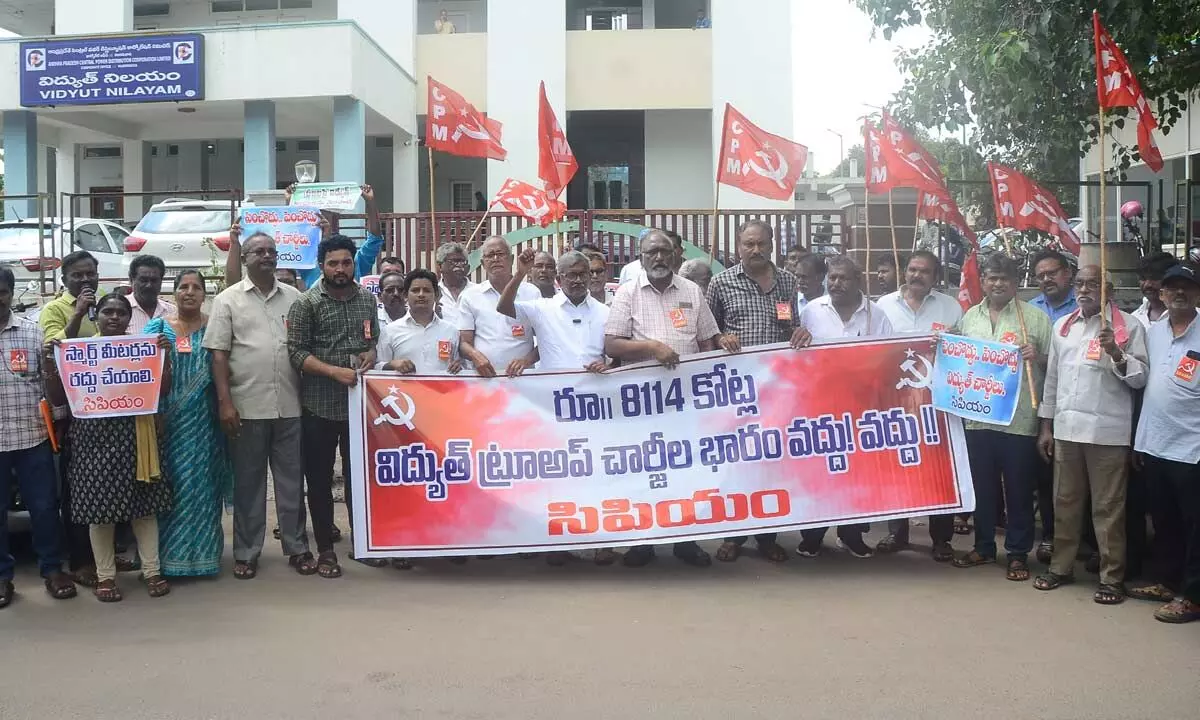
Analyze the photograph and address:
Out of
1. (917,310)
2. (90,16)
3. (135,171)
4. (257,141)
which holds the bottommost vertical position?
(917,310)

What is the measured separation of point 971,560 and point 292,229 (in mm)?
6295

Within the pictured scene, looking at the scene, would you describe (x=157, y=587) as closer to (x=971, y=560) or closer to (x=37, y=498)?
(x=37, y=498)

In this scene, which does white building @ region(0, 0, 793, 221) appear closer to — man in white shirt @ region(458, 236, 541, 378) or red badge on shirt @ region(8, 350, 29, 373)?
man in white shirt @ region(458, 236, 541, 378)

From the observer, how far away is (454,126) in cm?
1166

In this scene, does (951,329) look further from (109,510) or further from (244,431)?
(109,510)

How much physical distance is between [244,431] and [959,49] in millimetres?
5944

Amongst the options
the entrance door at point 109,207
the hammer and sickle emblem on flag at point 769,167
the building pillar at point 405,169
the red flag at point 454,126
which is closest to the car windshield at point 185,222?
the building pillar at point 405,169

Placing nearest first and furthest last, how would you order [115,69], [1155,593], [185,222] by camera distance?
[1155,593]
[185,222]
[115,69]

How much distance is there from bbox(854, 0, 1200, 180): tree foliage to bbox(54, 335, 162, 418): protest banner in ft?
18.7

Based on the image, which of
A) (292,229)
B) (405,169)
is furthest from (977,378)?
(405,169)

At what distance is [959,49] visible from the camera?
26.6 ft

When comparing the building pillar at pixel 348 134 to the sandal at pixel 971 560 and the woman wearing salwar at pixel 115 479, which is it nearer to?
the woman wearing salwar at pixel 115 479

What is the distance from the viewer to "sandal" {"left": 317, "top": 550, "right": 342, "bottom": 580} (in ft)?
19.8

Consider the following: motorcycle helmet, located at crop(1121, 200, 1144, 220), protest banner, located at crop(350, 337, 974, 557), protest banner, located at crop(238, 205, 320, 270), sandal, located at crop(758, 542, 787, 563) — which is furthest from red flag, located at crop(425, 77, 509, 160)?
motorcycle helmet, located at crop(1121, 200, 1144, 220)
